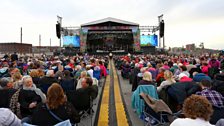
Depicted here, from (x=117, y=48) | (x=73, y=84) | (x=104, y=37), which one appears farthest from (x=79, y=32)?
(x=73, y=84)

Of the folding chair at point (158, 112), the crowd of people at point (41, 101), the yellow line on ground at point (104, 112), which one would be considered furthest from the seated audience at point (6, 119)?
the yellow line on ground at point (104, 112)

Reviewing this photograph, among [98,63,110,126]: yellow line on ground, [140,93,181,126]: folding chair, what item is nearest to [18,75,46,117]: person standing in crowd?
[98,63,110,126]: yellow line on ground


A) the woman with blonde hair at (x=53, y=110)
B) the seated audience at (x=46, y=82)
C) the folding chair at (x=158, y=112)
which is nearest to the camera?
the woman with blonde hair at (x=53, y=110)

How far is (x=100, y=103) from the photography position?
943 cm

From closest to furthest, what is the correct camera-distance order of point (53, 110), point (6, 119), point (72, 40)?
point (6, 119), point (53, 110), point (72, 40)

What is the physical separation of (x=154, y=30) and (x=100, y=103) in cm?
4155

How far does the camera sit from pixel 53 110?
3.96 metres

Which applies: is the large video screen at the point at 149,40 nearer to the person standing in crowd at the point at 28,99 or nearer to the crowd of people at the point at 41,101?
the crowd of people at the point at 41,101

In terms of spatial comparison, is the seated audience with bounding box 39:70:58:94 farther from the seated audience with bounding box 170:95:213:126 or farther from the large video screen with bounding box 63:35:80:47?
the large video screen with bounding box 63:35:80:47

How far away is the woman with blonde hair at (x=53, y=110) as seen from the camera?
153 inches

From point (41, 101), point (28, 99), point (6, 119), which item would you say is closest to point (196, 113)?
point (6, 119)

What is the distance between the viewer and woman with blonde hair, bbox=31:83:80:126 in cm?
388

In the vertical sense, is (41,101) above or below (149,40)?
below

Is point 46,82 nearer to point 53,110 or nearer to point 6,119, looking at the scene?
point 53,110
